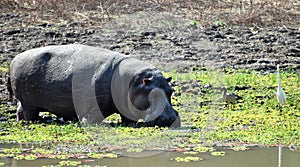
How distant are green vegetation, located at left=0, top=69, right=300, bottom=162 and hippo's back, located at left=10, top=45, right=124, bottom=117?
350 mm

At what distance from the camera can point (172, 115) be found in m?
9.57

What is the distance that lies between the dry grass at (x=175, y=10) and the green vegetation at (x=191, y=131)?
246 inches

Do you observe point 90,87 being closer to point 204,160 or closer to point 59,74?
point 59,74

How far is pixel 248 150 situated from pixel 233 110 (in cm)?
274

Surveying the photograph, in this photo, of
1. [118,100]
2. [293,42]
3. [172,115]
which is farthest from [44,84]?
[293,42]

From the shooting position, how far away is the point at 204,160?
25.7 ft

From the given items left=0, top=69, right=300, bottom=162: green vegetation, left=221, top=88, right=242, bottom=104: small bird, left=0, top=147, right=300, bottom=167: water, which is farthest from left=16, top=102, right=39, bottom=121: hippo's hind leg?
left=221, top=88, right=242, bottom=104: small bird

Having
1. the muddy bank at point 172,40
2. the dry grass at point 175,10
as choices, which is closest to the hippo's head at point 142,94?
the muddy bank at point 172,40

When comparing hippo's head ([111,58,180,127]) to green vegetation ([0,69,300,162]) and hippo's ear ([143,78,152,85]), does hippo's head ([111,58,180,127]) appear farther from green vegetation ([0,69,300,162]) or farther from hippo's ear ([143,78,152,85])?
green vegetation ([0,69,300,162])

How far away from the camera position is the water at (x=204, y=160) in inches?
302

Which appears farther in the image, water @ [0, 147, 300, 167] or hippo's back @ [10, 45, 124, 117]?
hippo's back @ [10, 45, 124, 117]

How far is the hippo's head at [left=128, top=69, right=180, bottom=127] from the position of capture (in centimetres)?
952

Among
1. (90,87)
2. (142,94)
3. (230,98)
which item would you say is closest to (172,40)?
(230,98)

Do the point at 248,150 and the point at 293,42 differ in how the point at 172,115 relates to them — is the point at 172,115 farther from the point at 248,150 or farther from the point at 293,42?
the point at 293,42
